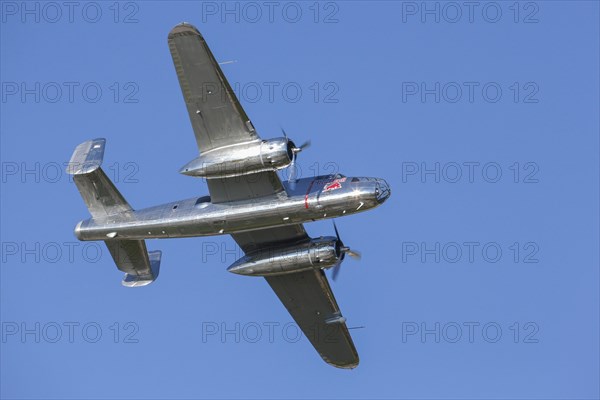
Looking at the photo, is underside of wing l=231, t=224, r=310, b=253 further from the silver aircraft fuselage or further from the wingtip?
the wingtip

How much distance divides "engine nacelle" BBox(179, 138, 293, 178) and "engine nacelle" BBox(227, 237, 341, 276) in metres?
4.84

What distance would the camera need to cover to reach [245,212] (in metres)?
36.4

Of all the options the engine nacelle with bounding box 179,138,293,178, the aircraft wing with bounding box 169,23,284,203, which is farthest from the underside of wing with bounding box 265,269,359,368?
the engine nacelle with bounding box 179,138,293,178

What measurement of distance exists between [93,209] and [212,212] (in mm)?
5206

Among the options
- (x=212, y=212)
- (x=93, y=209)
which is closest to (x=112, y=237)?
(x=93, y=209)

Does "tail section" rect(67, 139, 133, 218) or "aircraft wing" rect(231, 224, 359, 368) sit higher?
"tail section" rect(67, 139, 133, 218)

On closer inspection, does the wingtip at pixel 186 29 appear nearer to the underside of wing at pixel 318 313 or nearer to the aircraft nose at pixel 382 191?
the aircraft nose at pixel 382 191

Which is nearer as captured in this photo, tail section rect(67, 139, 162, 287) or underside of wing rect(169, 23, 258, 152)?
underside of wing rect(169, 23, 258, 152)

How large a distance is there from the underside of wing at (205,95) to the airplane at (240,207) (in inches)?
1.3

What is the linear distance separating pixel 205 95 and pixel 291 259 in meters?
7.53

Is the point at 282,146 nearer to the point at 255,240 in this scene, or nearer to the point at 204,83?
the point at 204,83

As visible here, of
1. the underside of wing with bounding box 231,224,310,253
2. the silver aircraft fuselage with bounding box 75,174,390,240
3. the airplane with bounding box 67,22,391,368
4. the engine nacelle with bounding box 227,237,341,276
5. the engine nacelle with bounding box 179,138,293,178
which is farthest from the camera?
the underside of wing with bounding box 231,224,310,253

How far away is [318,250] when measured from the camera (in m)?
38.6

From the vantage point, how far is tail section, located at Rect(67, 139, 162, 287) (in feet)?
128
